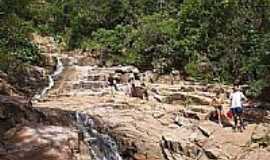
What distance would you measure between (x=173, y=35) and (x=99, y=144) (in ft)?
35.8

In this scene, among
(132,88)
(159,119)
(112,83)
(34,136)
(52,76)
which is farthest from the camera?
(52,76)

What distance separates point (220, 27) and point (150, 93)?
5.95 meters

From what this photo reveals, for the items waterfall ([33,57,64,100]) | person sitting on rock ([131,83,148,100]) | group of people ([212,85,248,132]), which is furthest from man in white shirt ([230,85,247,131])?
waterfall ([33,57,64,100])

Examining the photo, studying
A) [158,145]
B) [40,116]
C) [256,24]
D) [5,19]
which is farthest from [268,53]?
[5,19]

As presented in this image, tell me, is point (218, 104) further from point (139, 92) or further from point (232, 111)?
point (139, 92)

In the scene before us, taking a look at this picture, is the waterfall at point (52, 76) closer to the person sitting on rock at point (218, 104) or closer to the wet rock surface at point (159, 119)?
the wet rock surface at point (159, 119)

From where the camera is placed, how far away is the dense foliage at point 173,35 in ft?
65.9

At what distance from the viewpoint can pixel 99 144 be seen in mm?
12914

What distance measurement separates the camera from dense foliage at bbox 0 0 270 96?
2008 centimetres

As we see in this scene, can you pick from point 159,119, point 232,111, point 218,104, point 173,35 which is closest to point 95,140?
point 159,119

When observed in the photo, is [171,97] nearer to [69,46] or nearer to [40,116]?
[40,116]

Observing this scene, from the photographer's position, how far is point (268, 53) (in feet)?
57.1

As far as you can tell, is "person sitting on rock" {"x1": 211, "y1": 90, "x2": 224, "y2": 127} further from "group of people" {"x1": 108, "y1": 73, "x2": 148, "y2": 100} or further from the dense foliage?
"group of people" {"x1": 108, "y1": 73, "x2": 148, "y2": 100}

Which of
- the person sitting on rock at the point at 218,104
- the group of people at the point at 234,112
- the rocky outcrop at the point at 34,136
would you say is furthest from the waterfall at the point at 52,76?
the group of people at the point at 234,112
